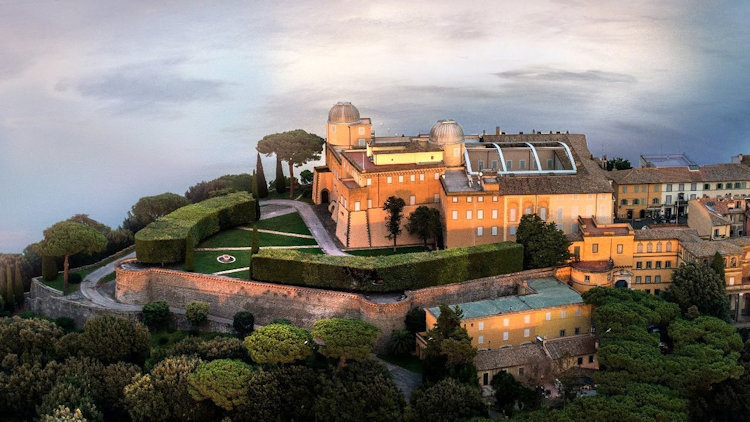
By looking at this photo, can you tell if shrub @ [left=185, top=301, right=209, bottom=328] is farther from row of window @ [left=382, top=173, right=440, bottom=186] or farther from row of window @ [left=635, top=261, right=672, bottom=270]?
row of window @ [left=635, top=261, right=672, bottom=270]

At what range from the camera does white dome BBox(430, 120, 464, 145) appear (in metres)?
66.1

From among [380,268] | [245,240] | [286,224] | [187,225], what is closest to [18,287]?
[187,225]

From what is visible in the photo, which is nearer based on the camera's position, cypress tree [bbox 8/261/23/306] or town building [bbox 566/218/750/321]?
town building [bbox 566/218/750/321]

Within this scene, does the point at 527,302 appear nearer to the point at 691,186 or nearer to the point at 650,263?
the point at 650,263

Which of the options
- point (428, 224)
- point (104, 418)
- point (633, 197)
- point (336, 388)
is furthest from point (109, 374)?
point (633, 197)

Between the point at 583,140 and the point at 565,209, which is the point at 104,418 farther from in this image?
the point at 583,140

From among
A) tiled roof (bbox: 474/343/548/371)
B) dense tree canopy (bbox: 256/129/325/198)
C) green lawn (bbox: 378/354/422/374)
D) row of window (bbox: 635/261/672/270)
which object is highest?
dense tree canopy (bbox: 256/129/325/198)

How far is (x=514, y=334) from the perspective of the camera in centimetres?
5466

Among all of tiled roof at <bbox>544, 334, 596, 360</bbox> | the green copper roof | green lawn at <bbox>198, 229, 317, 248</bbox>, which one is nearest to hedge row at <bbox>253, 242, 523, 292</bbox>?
the green copper roof

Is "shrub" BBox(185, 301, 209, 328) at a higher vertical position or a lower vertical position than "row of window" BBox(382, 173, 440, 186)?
lower

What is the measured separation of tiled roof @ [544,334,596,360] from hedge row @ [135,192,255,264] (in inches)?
864

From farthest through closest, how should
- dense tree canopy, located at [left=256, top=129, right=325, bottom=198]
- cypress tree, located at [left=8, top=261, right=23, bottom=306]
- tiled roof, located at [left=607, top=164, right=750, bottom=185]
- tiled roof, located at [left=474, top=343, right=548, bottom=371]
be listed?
dense tree canopy, located at [left=256, top=129, right=325, bottom=198], tiled roof, located at [left=607, top=164, right=750, bottom=185], cypress tree, located at [left=8, top=261, right=23, bottom=306], tiled roof, located at [left=474, top=343, right=548, bottom=371]

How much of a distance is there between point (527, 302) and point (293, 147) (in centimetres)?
2429

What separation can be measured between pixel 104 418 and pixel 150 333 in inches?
264
